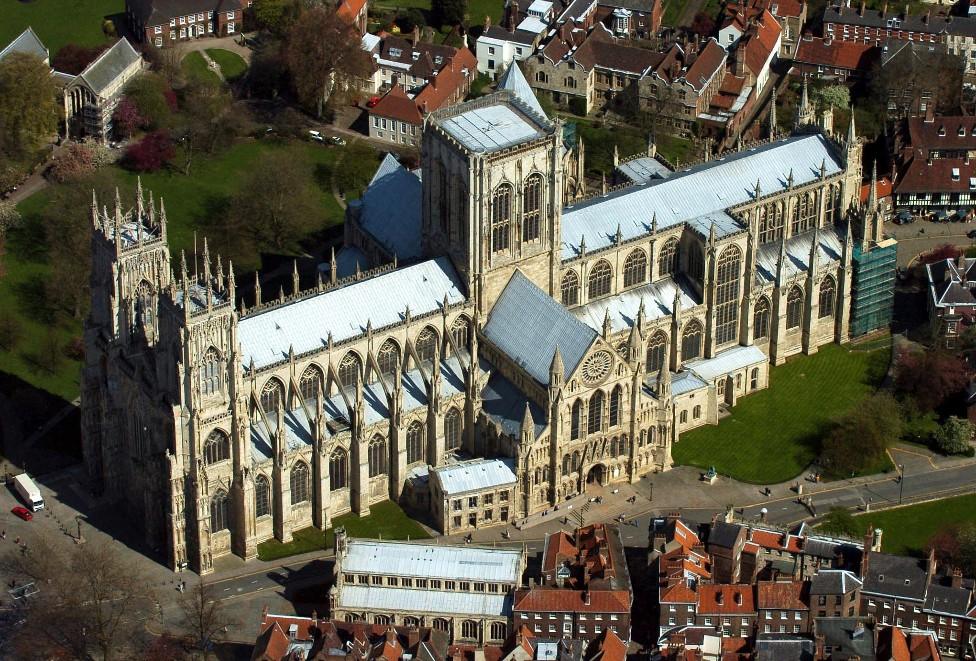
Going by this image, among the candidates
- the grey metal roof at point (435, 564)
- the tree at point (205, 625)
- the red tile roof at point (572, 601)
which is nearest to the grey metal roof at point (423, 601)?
the grey metal roof at point (435, 564)

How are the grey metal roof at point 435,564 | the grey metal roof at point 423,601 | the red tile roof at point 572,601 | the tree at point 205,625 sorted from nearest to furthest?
the red tile roof at point 572,601
the tree at point 205,625
the grey metal roof at point 423,601
the grey metal roof at point 435,564

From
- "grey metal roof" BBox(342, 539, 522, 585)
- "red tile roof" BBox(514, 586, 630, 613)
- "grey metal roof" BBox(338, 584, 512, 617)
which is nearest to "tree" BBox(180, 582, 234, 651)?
"grey metal roof" BBox(338, 584, 512, 617)

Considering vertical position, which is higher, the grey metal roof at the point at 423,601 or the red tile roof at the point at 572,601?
the red tile roof at the point at 572,601

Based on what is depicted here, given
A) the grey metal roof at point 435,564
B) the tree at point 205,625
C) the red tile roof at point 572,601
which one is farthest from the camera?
the grey metal roof at point 435,564

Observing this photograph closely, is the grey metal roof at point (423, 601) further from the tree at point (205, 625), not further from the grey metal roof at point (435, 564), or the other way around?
the tree at point (205, 625)

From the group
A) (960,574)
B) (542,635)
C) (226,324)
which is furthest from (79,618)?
(960,574)

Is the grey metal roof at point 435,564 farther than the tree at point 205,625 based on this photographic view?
Yes

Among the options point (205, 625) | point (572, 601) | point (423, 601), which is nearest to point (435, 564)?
point (423, 601)
